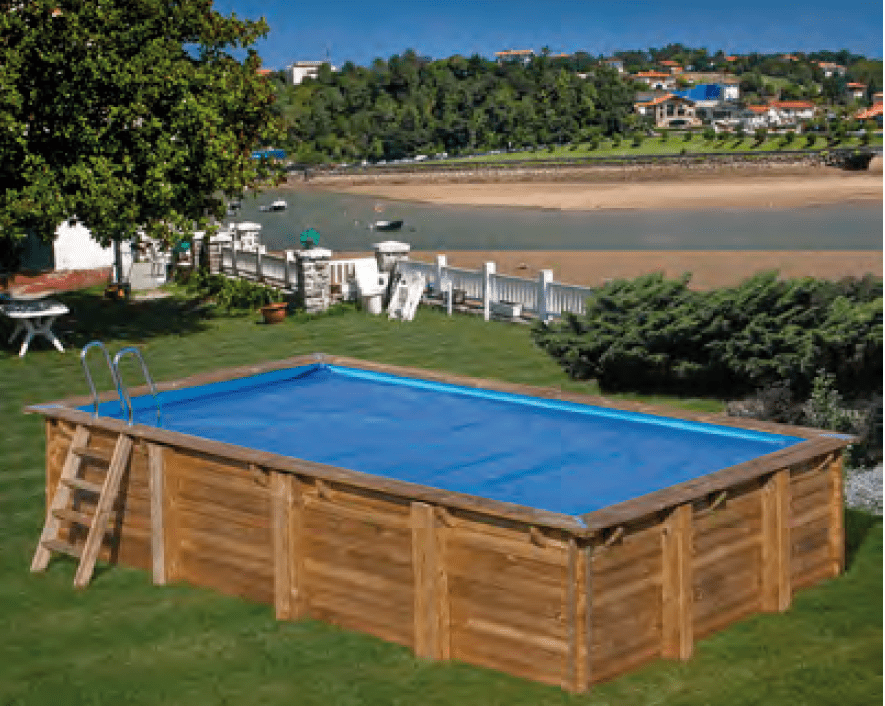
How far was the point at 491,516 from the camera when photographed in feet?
28.4

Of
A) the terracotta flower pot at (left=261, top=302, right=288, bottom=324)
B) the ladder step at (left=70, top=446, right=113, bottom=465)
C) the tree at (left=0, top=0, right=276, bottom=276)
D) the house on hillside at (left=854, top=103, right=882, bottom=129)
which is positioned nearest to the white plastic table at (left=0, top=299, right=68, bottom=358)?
the tree at (left=0, top=0, right=276, bottom=276)

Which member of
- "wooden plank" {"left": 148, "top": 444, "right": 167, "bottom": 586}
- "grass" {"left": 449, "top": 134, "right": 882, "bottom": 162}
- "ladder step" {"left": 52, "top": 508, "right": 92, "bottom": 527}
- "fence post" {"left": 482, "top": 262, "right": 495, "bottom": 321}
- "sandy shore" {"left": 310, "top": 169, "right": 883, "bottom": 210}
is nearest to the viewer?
"wooden plank" {"left": 148, "top": 444, "right": 167, "bottom": 586}

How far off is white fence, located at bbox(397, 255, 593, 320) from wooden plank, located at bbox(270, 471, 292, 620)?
13711mm

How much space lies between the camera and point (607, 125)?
6767 inches

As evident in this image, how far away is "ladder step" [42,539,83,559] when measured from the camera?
37.2 ft

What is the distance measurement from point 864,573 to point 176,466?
564 centimetres

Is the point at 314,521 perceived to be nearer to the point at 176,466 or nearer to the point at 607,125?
the point at 176,466

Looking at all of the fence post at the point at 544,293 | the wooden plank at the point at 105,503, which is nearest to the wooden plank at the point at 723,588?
the wooden plank at the point at 105,503

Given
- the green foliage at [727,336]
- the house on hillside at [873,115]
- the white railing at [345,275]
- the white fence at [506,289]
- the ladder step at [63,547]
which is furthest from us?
the house on hillside at [873,115]

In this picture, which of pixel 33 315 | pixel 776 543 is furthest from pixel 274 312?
pixel 776 543

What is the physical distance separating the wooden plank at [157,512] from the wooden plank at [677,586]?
421cm

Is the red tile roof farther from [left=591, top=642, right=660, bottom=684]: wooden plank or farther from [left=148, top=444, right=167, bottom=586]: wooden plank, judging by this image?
[left=591, top=642, right=660, bottom=684]: wooden plank

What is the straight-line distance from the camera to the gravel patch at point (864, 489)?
1289cm

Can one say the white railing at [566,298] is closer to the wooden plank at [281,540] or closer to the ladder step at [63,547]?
the ladder step at [63,547]
